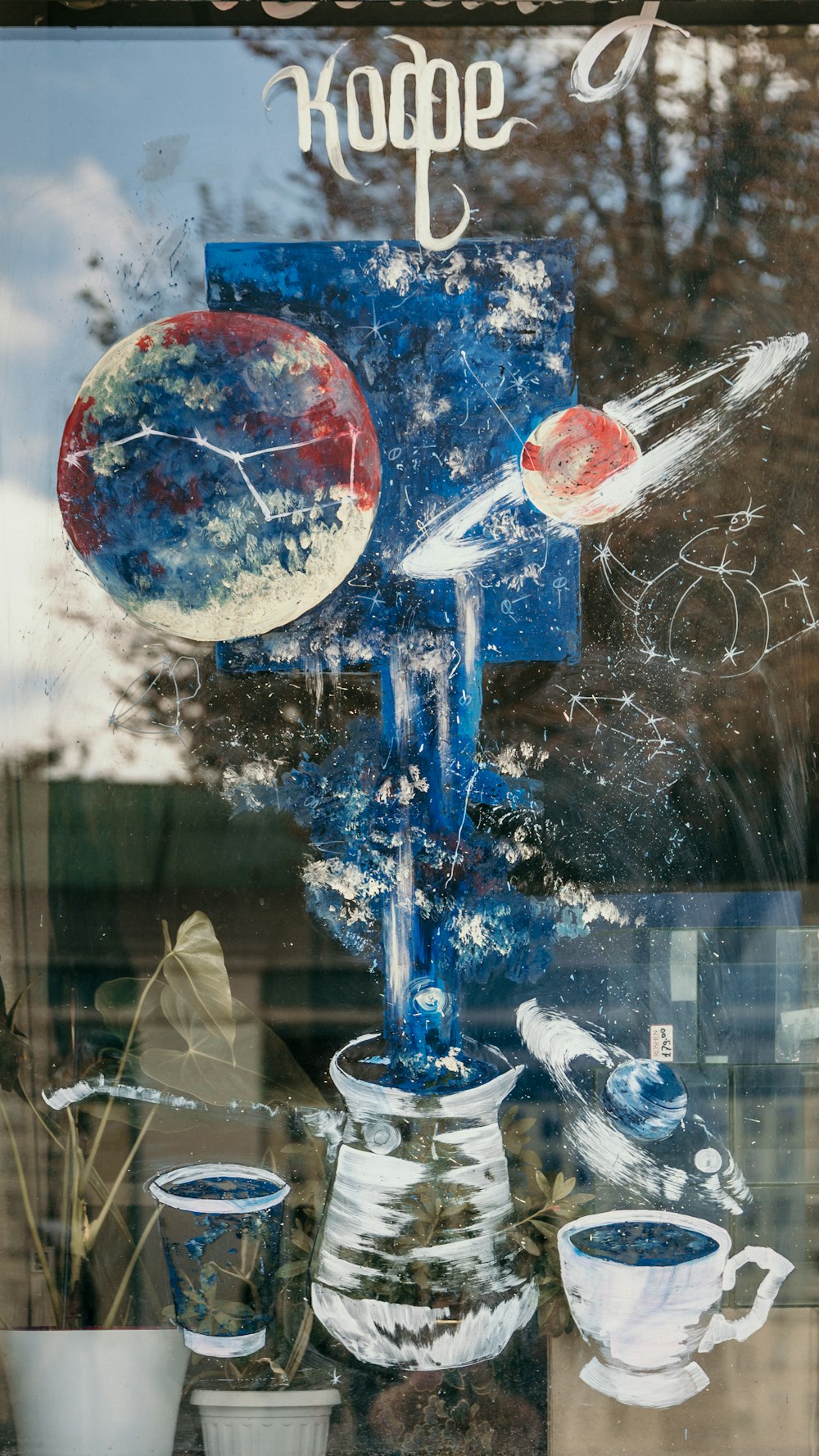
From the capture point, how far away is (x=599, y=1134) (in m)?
2.91

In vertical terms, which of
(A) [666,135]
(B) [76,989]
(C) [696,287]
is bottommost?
(B) [76,989]

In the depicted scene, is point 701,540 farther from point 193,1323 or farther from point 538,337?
point 193,1323

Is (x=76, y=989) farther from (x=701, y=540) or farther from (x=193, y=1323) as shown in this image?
(x=701, y=540)

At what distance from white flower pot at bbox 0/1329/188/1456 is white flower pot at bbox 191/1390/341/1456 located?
0.11m

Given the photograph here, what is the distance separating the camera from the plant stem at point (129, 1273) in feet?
9.48

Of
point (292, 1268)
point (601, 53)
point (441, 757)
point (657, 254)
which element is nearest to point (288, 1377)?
point (292, 1268)

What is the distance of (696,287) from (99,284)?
152 centimetres

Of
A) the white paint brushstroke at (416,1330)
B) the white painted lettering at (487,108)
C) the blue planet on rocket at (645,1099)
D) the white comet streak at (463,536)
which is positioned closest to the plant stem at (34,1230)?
the white paint brushstroke at (416,1330)

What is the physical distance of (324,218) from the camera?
9.50ft

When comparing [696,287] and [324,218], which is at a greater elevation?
[324,218]

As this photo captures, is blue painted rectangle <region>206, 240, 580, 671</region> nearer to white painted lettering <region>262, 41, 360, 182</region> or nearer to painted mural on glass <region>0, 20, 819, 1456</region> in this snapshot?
painted mural on glass <region>0, 20, 819, 1456</region>

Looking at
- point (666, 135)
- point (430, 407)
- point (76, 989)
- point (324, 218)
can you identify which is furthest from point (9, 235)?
point (76, 989)

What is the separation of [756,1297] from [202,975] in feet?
5.39

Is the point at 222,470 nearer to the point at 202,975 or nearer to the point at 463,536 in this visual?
the point at 463,536
